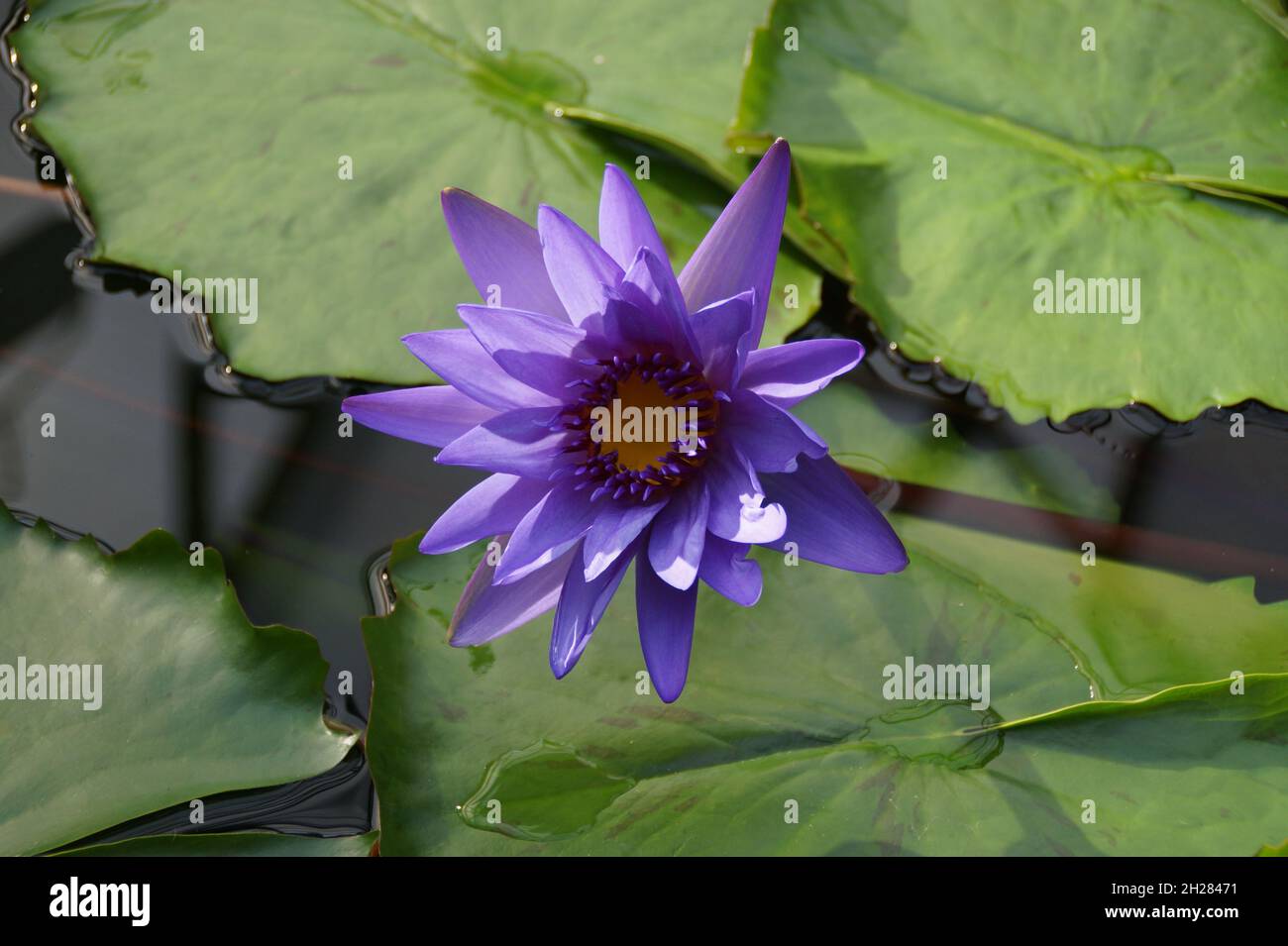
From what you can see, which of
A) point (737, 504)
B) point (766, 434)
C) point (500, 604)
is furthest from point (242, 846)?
point (766, 434)

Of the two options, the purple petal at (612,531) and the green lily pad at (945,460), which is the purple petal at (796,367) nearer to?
the purple petal at (612,531)

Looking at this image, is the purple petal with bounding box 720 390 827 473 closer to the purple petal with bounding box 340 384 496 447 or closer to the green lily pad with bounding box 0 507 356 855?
the purple petal with bounding box 340 384 496 447

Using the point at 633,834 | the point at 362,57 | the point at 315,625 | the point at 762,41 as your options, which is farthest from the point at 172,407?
the point at 762,41

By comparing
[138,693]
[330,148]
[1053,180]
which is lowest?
[138,693]

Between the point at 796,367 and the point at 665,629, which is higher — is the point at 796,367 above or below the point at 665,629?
above

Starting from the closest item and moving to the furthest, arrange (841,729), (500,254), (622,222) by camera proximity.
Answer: (622,222) < (500,254) < (841,729)

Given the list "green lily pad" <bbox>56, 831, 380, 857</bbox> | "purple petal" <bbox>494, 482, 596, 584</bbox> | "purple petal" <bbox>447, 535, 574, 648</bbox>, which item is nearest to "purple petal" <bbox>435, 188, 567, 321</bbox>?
"purple petal" <bbox>494, 482, 596, 584</bbox>

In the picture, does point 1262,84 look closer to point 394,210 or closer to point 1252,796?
point 1252,796

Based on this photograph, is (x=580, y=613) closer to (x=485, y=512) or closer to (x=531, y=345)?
(x=485, y=512)
